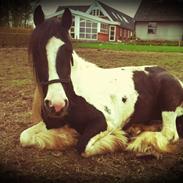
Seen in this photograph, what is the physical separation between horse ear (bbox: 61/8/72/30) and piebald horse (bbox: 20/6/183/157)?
4.2 inches

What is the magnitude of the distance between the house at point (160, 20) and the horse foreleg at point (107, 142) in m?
0.33

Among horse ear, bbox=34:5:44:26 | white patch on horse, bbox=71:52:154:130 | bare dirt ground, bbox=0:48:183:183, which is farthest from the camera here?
white patch on horse, bbox=71:52:154:130

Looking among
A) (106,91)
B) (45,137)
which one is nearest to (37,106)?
(45,137)

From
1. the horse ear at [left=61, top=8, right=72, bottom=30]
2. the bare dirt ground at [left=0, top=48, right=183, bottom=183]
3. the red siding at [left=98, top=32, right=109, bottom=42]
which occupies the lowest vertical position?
the bare dirt ground at [left=0, top=48, right=183, bottom=183]

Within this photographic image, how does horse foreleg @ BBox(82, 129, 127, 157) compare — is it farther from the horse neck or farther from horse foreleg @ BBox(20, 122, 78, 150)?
the horse neck

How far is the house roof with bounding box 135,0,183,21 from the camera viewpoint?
3.17 feet

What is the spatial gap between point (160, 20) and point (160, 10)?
A: 24 millimetres

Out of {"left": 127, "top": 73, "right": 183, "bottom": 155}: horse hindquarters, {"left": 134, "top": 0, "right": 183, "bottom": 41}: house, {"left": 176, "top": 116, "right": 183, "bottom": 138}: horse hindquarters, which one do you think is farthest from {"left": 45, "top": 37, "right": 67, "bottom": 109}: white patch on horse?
{"left": 176, "top": 116, "right": 183, "bottom": 138}: horse hindquarters

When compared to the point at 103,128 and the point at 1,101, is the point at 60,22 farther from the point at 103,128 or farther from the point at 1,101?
the point at 1,101

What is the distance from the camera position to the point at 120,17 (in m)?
1.00

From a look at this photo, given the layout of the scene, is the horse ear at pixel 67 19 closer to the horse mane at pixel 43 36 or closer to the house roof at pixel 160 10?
the horse mane at pixel 43 36

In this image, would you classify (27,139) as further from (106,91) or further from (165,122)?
(165,122)

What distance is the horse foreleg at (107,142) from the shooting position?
3.91 feet

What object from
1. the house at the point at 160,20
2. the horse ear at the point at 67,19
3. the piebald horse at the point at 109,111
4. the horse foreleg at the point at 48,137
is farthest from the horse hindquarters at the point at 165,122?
the horse ear at the point at 67,19
